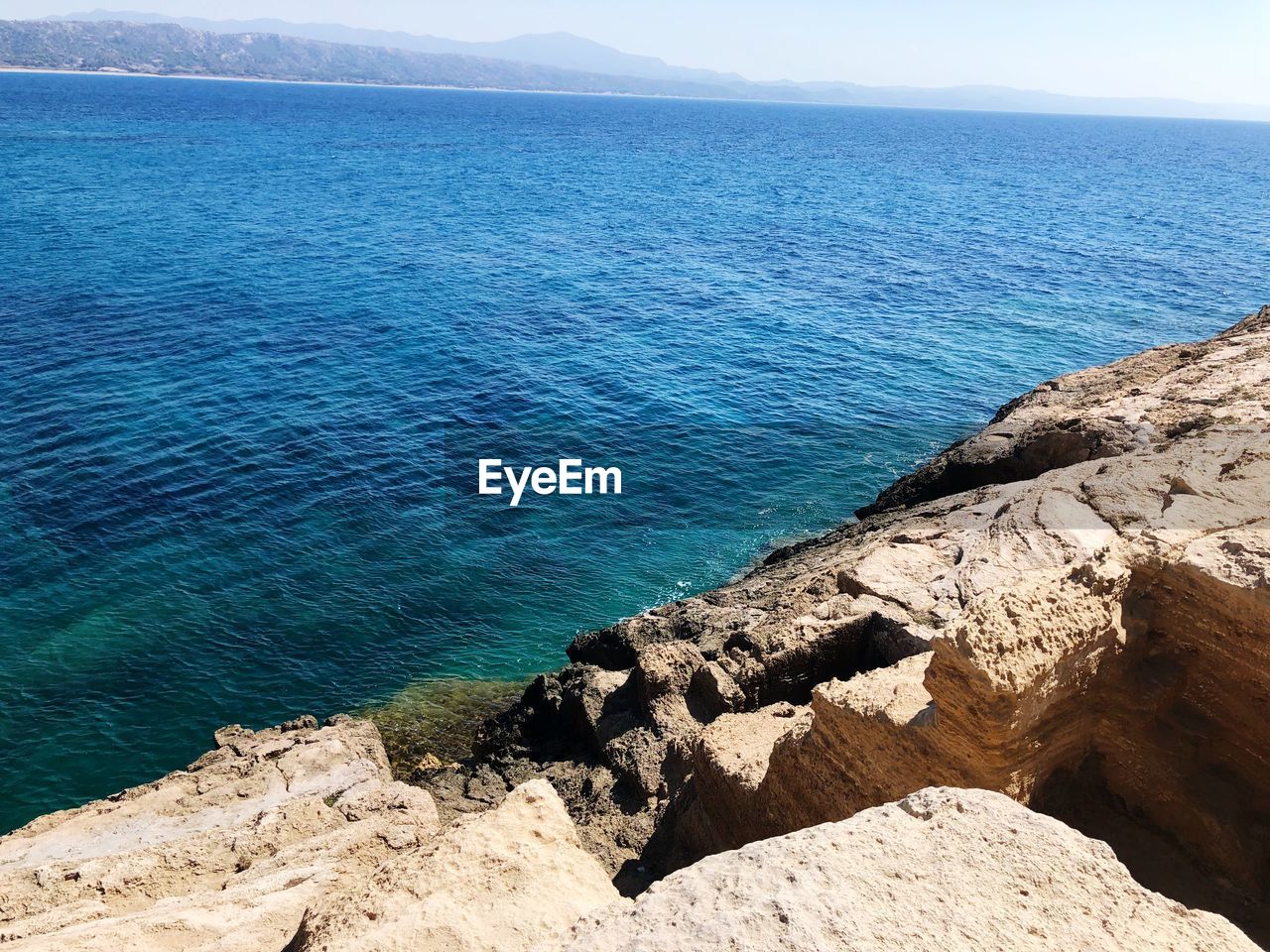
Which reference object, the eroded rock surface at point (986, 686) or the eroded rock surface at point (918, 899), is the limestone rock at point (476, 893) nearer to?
the eroded rock surface at point (918, 899)

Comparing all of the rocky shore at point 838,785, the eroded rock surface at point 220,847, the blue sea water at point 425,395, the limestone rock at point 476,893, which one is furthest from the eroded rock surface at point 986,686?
the blue sea water at point 425,395

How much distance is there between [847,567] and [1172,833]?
8.47 metres

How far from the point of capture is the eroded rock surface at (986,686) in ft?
29.1

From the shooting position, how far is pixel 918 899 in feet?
20.1

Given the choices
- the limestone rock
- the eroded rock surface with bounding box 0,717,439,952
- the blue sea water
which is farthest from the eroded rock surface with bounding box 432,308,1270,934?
the blue sea water

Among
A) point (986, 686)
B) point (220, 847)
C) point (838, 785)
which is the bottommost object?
point (220, 847)

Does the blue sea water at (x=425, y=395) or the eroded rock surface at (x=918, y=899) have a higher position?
the eroded rock surface at (x=918, y=899)

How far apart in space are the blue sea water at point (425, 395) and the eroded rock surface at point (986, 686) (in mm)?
6087

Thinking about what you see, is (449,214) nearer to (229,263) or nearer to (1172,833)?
(229,263)

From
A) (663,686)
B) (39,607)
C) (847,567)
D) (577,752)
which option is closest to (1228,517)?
(847,567)

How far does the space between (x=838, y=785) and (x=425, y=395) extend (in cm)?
2949

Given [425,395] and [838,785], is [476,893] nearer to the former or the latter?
[838,785]

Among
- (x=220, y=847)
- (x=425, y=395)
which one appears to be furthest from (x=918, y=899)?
(x=425, y=395)

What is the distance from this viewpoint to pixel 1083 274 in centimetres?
5897
